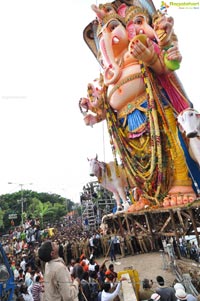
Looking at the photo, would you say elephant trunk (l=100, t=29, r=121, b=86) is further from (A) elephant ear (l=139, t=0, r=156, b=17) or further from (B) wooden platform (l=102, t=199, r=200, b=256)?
(B) wooden platform (l=102, t=199, r=200, b=256)

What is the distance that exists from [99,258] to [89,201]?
14.6 metres

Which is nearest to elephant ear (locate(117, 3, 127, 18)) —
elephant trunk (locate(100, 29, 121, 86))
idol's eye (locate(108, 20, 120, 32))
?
idol's eye (locate(108, 20, 120, 32))

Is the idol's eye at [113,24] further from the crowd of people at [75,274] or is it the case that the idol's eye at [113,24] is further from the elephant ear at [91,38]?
the crowd of people at [75,274]

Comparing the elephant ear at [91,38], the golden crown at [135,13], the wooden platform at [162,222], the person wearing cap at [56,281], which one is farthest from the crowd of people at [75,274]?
the elephant ear at [91,38]

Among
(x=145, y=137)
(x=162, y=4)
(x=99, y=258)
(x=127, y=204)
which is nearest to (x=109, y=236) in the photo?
(x=99, y=258)

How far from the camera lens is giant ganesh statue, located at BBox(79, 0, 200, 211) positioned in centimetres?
980

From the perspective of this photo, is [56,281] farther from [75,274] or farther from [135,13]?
[135,13]

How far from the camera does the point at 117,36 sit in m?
11.4

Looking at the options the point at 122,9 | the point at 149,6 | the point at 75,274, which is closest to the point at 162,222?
the point at 75,274

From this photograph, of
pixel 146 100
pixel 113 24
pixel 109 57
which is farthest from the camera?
pixel 113 24

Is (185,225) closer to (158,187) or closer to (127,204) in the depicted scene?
(158,187)

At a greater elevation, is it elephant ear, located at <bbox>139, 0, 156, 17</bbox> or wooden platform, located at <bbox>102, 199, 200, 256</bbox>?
elephant ear, located at <bbox>139, 0, 156, 17</bbox>

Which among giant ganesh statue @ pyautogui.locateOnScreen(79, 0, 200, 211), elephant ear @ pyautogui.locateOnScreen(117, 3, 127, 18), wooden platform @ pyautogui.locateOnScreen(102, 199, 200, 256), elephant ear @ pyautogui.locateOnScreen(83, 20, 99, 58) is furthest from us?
elephant ear @ pyautogui.locateOnScreen(83, 20, 99, 58)

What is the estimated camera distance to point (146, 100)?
→ 10.9m
